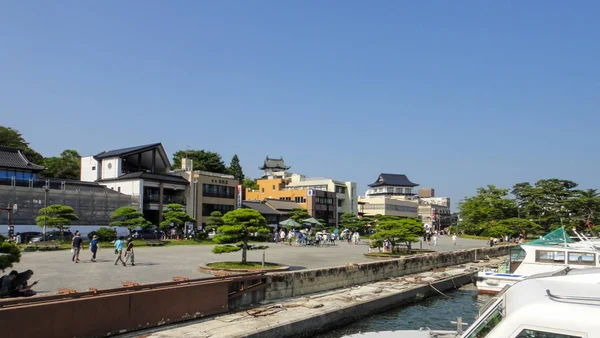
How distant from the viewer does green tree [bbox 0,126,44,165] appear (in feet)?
202

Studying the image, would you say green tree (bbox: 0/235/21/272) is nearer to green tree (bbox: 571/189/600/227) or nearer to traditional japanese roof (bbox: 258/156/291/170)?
green tree (bbox: 571/189/600/227)

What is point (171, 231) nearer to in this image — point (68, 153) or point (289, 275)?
point (289, 275)

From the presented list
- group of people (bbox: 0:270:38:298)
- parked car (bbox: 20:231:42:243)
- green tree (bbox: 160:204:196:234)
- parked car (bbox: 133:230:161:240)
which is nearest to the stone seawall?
group of people (bbox: 0:270:38:298)

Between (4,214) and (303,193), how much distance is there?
44.5m

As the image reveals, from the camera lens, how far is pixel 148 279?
56.9 feet

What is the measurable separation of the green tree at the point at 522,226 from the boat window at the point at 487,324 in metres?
55.1

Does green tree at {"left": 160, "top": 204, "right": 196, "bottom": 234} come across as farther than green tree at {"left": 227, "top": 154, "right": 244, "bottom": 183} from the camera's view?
No

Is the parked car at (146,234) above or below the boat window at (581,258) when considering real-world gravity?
below

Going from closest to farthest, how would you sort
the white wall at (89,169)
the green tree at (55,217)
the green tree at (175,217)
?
the green tree at (55,217)
the green tree at (175,217)
the white wall at (89,169)

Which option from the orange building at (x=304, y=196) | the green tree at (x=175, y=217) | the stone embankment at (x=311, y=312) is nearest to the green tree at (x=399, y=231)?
the stone embankment at (x=311, y=312)

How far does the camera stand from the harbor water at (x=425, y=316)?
1484cm

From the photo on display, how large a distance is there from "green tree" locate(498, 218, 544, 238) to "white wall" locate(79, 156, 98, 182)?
51.4 metres

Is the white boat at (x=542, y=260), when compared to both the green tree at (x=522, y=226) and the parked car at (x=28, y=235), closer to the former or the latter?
the parked car at (x=28, y=235)

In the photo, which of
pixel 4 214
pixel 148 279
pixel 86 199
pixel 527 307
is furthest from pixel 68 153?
pixel 527 307
